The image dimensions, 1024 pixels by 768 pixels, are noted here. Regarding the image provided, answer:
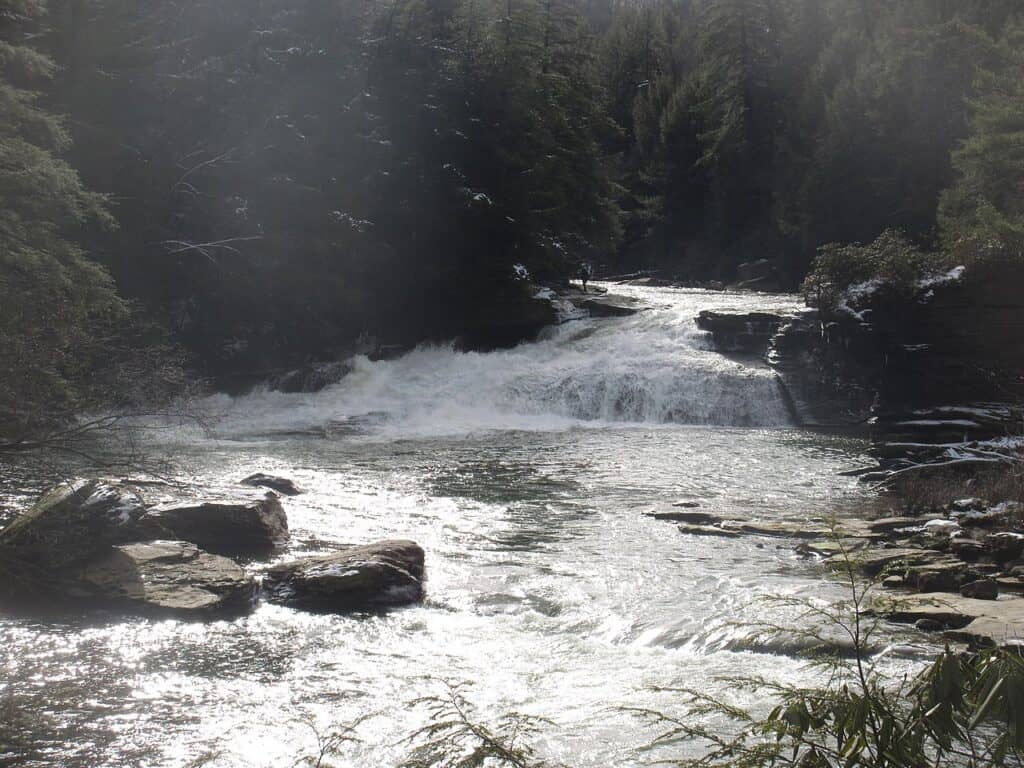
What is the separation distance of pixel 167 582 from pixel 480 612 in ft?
10.7

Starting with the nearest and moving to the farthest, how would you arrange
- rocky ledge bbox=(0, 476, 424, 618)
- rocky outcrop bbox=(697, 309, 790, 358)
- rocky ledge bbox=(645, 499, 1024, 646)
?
rocky ledge bbox=(645, 499, 1024, 646), rocky ledge bbox=(0, 476, 424, 618), rocky outcrop bbox=(697, 309, 790, 358)

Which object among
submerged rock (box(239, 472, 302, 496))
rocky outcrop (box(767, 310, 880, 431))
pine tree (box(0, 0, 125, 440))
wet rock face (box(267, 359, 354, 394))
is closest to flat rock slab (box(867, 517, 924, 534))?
submerged rock (box(239, 472, 302, 496))

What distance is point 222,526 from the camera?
37.8ft

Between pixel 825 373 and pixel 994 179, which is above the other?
pixel 994 179

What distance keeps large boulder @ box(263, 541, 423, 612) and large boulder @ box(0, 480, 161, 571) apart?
1.81 metres

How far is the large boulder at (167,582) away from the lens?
8.99 metres

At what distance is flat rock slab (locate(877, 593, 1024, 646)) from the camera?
6855 mm

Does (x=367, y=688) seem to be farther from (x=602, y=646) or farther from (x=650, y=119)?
(x=650, y=119)

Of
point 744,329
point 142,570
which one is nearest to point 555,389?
point 744,329

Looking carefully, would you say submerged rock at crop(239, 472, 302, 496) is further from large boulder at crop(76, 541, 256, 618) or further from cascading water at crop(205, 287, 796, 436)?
cascading water at crop(205, 287, 796, 436)

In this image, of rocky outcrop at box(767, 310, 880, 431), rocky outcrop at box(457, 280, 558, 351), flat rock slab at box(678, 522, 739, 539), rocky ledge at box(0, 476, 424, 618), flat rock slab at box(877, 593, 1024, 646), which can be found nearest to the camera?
flat rock slab at box(877, 593, 1024, 646)

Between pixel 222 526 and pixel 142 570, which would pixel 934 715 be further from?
pixel 222 526

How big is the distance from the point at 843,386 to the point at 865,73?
21.4 meters

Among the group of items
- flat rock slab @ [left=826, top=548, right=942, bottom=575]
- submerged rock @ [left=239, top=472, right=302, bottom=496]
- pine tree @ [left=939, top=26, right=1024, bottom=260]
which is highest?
pine tree @ [left=939, top=26, right=1024, bottom=260]
